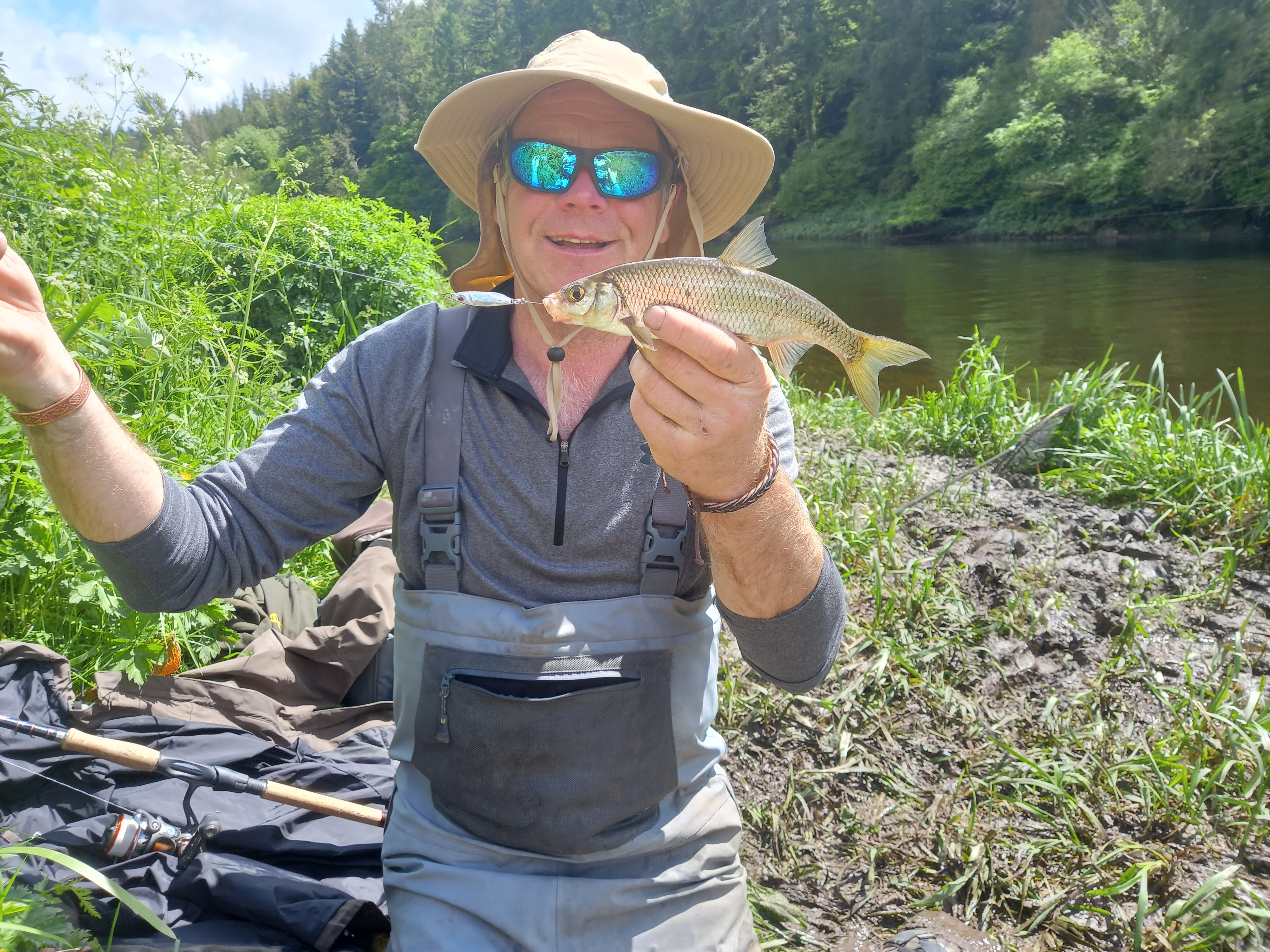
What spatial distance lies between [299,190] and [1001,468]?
7.02 m

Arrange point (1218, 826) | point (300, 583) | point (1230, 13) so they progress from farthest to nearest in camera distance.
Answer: point (1230, 13) < point (300, 583) < point (1218, 826)

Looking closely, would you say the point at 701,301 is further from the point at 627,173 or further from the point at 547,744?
the point at 547,744

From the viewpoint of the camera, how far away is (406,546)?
6.49ft

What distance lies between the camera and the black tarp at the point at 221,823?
1932mm

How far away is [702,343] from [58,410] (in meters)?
1.22

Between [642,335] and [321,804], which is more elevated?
[642,335]

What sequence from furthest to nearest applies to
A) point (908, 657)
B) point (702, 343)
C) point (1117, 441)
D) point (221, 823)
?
point (1117, 441) → point (908, 657) → point (221, 823) → point (702, 343)

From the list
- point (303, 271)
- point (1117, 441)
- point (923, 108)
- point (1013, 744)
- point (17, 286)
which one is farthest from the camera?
point (923, 108)

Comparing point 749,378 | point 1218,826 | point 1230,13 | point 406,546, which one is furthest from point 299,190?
point 1230,13

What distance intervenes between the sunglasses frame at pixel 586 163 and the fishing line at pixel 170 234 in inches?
109

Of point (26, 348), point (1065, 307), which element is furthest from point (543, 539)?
point (1065, 307)

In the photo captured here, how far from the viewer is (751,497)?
5.44 feet

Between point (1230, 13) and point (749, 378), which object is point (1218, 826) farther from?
point (1230, 13)

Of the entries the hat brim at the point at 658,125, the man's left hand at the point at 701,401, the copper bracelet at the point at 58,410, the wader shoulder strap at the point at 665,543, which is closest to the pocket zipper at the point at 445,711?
the wader shoulder strap at the point at 665,543
